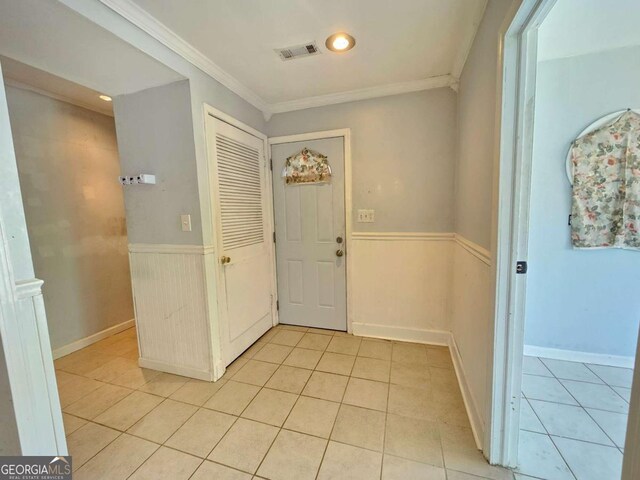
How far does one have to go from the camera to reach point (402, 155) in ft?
7.59

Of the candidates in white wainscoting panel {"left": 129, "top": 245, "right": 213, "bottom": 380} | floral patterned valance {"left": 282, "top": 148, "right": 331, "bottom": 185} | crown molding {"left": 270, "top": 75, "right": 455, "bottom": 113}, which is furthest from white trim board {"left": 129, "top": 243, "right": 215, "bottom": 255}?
crown molding {"left": 270, "top": 75, "right": 455, "bottom": 113}

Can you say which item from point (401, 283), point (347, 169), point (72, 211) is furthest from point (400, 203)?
point (72, 211)

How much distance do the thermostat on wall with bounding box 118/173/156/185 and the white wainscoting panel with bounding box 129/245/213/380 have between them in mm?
471

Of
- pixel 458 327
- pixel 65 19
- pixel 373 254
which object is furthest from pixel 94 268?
pixel 458 327

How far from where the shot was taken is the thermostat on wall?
6.04ft

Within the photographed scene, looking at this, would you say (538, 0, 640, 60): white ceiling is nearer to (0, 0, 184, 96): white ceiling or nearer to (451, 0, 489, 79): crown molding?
(451, 0, 489, 79): crown molding

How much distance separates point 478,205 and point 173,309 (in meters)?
2.20

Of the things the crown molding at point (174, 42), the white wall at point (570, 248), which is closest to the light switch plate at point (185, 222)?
the crown molding at point (174, 42)

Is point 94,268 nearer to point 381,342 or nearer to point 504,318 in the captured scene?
point 381,342

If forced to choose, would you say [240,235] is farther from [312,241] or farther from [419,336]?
[419,336]

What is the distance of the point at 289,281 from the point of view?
9.14 feet

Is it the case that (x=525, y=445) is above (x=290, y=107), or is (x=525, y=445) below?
below

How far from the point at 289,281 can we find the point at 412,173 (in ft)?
5.29

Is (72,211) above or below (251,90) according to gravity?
below
